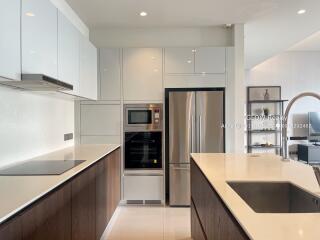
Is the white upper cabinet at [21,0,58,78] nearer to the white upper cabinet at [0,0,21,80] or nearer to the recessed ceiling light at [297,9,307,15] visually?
the white upper cabinet at [0,0,21,80]

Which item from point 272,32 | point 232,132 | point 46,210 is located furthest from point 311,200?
point 272,32

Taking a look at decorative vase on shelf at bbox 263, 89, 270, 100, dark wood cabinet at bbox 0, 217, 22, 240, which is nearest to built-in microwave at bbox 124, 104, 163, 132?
dark wood cabinet at bbox 0, 217, 22, 240

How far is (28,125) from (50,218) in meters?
1.33

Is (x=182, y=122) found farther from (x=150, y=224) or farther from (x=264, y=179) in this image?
(x=264, y=179)

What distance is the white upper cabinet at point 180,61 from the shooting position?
12.8 ft

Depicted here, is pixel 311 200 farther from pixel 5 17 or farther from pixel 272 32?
pixel 272 32

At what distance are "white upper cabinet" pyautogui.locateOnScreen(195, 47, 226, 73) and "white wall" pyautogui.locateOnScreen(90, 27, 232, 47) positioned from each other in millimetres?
243

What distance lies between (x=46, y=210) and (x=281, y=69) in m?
6.86

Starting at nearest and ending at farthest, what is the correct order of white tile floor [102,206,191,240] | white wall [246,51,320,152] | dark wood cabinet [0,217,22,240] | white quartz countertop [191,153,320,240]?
white quartz countertop [191,153,320,240] < dark wood cabinet [0,217,22,240] < white tile floor [102,206,191,240] < white wall [246,51,320,152]

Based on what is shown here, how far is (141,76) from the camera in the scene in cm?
392

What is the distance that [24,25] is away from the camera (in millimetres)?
1876

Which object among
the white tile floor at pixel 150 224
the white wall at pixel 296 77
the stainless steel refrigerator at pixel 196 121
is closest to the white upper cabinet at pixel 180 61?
the stainless steel refrigerator at pixel 196 121

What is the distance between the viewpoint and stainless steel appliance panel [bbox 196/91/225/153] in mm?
3754

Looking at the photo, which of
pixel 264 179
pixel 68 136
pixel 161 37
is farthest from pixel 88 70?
pixel 264 179
